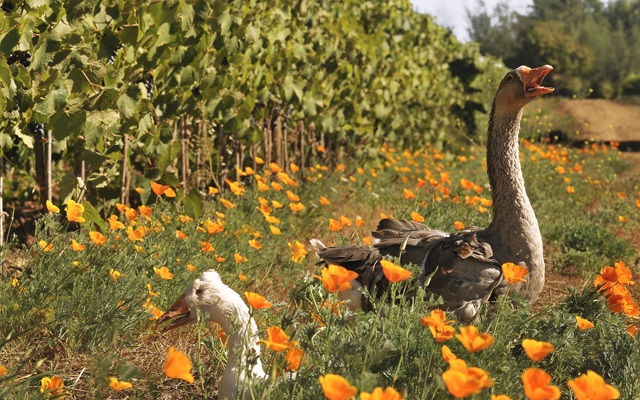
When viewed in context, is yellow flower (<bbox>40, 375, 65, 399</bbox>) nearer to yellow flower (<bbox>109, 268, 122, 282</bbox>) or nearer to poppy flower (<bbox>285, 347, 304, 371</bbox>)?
poppy flower (<bbox>285, 347, 304, 371</bbox>)

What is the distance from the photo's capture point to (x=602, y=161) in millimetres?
12938

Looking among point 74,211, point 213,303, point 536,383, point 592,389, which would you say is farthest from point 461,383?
point 74,211

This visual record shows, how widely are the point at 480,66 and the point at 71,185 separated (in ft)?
41.2

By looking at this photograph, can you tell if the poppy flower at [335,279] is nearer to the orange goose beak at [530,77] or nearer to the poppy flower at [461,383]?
the poppy flower at [461,383]

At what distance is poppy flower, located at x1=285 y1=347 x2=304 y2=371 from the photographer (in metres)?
2.46

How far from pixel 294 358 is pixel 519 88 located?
2.45 m

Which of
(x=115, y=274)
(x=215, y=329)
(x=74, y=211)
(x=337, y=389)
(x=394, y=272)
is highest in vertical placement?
(x=394, y=272)

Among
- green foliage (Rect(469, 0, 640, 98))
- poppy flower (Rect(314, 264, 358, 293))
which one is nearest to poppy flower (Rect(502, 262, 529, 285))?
poppy flower (Rect(314, 264, 358, 293))

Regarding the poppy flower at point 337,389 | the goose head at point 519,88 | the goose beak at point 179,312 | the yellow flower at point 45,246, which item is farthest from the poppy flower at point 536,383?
the goose head at point 519,88

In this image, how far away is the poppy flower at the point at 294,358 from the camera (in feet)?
8.07

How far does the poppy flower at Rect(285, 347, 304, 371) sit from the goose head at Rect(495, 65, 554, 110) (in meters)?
2.37

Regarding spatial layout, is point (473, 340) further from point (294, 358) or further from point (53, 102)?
point (53, 102)

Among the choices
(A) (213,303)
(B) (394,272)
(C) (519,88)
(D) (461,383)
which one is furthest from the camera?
(C) (519,88)

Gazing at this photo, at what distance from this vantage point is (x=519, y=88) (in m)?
4.37
